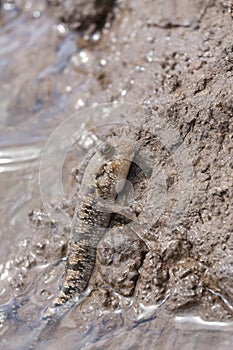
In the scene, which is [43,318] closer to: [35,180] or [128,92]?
[35,180]

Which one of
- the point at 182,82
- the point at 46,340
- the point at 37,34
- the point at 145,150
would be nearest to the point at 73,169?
the point at 145,150

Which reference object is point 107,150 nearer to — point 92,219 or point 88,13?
point 92,219

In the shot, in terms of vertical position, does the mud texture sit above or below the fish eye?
below

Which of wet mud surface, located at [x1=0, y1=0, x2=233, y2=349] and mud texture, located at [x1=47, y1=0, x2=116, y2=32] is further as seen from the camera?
mud texture, located at [x1=47, y1=0, x2=116, y2=32]

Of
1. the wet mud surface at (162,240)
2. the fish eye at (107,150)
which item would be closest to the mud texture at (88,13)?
the wet mud surface at (162,240)

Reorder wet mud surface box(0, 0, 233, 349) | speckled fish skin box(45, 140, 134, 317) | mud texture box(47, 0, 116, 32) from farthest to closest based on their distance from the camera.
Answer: mud texture box(47, 0, 116, 32) → speckled fish skin box(45, 140, 134, 317) → wet mud surface box(0, 0, 233, 349)

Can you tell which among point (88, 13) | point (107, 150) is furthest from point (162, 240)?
point (88, 13)

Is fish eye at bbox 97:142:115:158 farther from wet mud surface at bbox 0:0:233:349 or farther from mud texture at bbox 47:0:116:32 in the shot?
mud texture at bbox 47:0:116:32

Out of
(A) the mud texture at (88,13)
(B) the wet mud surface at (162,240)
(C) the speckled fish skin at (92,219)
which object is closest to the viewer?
(B) the wet mud surface at (162,240)

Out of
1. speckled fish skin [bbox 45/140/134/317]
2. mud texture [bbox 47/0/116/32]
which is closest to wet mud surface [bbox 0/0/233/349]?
speckled fish skin [bbox 45/140/134/317]

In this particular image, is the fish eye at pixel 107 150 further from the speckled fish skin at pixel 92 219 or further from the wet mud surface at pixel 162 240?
the wet mud surface at pixel 162 240
